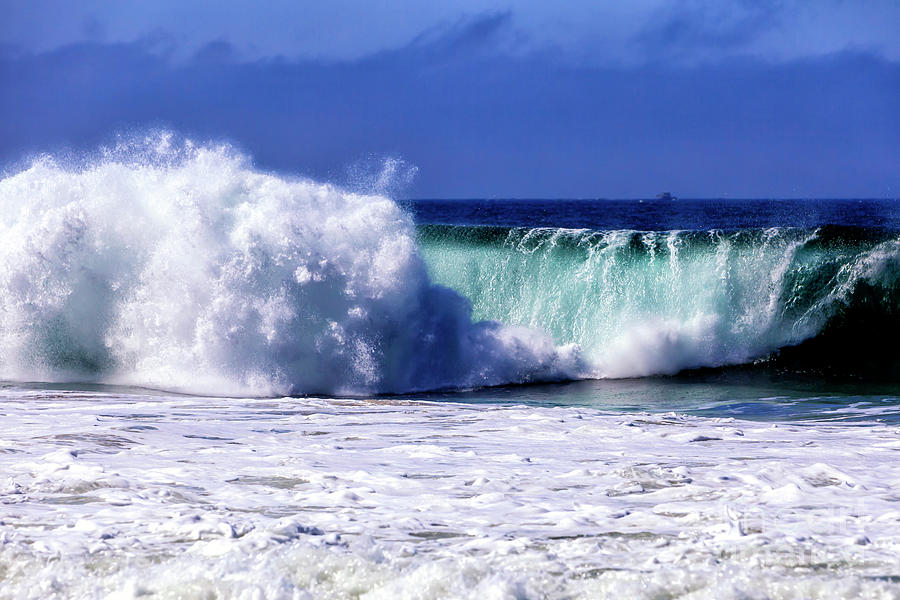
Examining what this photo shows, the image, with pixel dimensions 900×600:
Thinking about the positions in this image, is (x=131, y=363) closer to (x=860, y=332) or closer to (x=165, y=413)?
(x=165, y=413)

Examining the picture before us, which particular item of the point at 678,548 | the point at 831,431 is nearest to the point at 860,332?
the point at 831,431

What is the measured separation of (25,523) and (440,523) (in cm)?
182

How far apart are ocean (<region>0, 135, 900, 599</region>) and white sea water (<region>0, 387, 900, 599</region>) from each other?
2 centimetres

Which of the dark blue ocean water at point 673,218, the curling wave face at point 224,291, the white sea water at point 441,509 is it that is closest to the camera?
the white sea water at point 441,509

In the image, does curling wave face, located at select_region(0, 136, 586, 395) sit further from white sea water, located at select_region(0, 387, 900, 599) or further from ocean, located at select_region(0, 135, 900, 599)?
white sea water, located at select_region(0, 387, 900, 599)

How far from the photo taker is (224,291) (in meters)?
Answer: 10.6

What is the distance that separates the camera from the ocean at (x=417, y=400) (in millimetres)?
3854

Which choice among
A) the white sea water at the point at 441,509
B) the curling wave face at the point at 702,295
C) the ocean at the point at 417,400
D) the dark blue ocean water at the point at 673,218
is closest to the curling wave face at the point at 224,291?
the ocean at the point at 417,400

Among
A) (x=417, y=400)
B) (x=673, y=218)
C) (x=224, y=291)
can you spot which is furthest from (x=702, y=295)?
(x=673, y=218)

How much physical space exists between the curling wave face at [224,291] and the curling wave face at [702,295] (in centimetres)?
150

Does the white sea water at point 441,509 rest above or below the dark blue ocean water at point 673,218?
below

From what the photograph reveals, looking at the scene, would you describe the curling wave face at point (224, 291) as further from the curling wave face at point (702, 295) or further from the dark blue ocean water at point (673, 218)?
the dark blue ocean water at point (673, 218)

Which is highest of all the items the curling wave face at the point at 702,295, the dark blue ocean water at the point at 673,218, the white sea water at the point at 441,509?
the dark blue ocean water at the point at 673,218

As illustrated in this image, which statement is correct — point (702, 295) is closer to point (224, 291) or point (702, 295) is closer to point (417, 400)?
point (417, 400)
